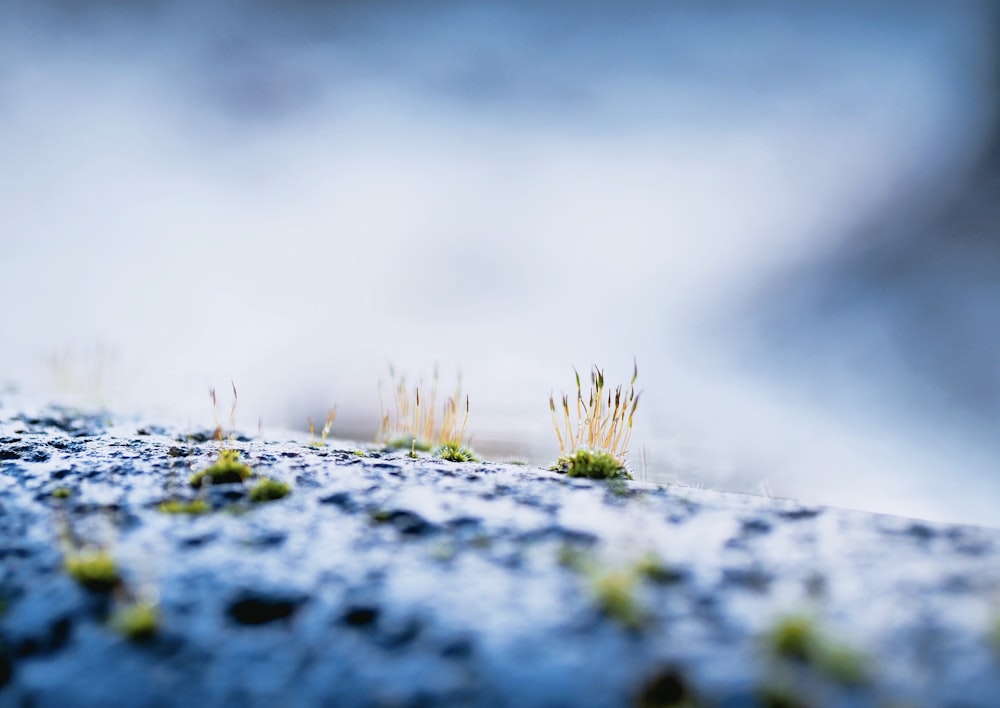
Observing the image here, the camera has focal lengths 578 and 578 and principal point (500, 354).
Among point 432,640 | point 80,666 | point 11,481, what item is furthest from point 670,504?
point 11,481

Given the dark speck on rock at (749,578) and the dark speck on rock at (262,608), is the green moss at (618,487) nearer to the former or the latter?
the dark speck on rock at (749,578)

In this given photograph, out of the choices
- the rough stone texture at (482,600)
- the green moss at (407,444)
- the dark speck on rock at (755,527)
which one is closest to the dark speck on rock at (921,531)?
the rough stone texture at (482,600)

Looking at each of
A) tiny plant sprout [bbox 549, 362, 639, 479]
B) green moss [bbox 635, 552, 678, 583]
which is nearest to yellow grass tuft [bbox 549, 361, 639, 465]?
tiny plant sprout [bbox 549, 362, 639, 479]

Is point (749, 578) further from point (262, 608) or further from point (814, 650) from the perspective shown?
point (262, 608)

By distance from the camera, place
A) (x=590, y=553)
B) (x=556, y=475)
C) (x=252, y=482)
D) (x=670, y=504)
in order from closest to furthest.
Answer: (x=590, y=553) < (x=670, y=504) < (x=252, y=482) < (x=556, y=475)

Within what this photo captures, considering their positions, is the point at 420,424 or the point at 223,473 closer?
the point at 223,473

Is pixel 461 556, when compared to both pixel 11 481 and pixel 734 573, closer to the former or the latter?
pixel 734 573

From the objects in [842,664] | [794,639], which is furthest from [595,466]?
[842,664]
